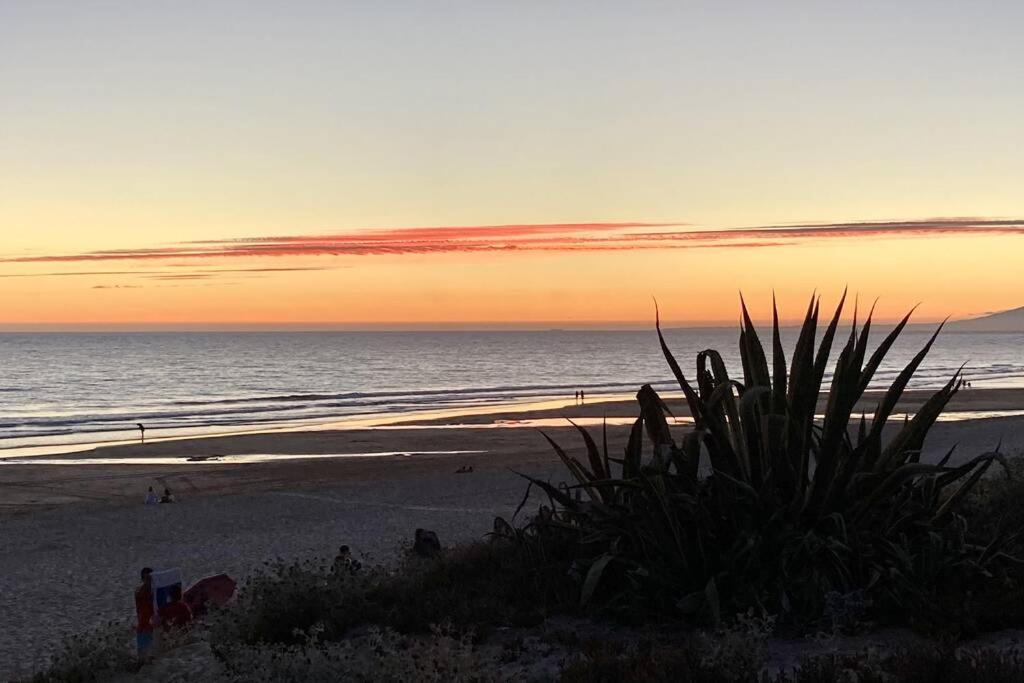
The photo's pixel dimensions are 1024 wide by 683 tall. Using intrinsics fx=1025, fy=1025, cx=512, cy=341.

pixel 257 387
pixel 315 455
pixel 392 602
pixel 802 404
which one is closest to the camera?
pixel 802 404

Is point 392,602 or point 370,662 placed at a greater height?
point 370,662

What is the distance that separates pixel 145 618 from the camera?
7422 mm

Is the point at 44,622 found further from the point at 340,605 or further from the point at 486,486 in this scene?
the point at 486,486

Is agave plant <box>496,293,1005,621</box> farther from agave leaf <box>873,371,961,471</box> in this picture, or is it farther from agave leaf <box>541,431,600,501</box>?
agave leaf <box>541,431,600,501</box>

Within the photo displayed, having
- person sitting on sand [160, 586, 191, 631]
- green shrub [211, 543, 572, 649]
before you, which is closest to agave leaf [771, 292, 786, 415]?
green shrub [211, 543, 572, 649]

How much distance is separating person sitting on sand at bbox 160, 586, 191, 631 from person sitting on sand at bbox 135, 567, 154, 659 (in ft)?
0.65

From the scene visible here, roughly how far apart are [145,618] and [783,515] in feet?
15.0

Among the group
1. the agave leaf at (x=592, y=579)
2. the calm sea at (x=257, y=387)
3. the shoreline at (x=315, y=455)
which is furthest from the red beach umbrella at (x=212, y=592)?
the calm sea at (x=257, y=387)

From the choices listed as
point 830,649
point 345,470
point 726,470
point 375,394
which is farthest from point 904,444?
point 375,394

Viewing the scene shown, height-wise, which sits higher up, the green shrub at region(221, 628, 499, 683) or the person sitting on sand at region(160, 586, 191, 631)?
the green shrub at region(221, 628, 499, 683)

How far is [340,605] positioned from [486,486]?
49.1 ft

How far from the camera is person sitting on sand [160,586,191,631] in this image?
Answer: 8070mm

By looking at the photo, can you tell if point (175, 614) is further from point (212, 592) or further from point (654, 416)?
point (654, 416)

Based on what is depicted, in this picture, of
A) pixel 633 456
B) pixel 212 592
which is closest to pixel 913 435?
pixel 633 456
